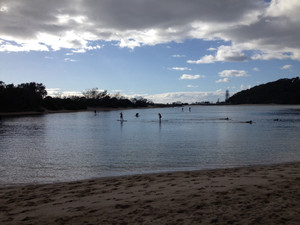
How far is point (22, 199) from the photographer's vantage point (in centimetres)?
908

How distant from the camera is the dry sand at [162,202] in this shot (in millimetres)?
6254

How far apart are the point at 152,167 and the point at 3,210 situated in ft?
27.9

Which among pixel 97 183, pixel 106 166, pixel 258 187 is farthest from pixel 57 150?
pixel 258 187

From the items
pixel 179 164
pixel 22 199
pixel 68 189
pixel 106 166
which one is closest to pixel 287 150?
pixel 179 164

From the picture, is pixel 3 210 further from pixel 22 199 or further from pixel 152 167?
pixel 152 167

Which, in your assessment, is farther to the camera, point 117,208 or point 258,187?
point 258,187

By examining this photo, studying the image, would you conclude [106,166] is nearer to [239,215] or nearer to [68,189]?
[68,189]

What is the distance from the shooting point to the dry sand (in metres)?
6.25

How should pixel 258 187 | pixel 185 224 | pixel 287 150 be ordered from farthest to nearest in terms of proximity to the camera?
pixel 287 150
pixel 258 187
pixel 185 224

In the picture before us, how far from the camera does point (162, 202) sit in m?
7.50

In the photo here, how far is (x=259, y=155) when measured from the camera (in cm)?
1892

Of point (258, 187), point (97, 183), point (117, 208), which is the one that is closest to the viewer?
point (117, 208)

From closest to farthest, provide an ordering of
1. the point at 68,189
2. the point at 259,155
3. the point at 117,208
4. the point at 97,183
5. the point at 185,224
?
1. the point at 185,224
2. the point at 117,208
3. the point at 68,189
4. the point at 97,183
5. the point at 259,155

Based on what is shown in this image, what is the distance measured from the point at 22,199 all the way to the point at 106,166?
21.9ft
